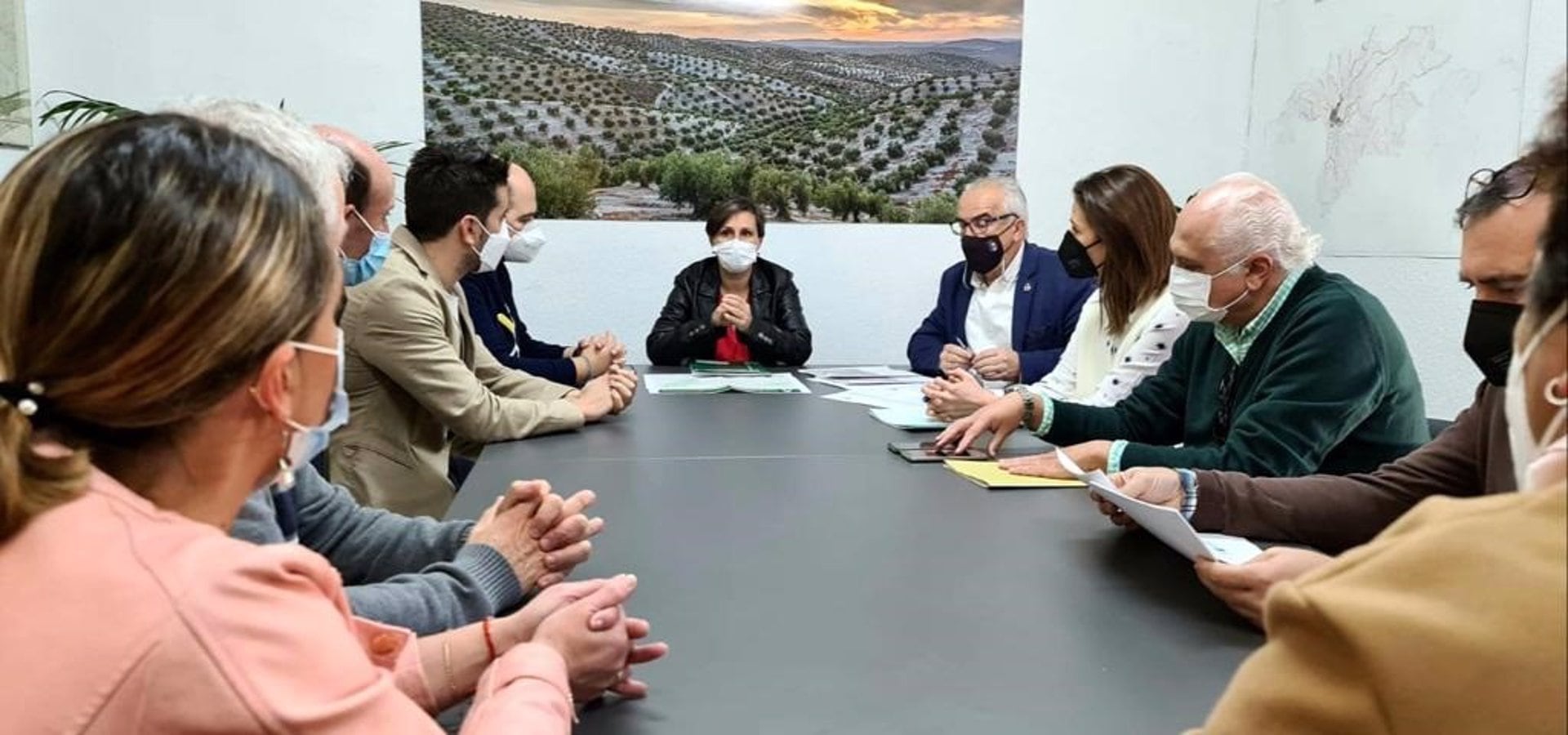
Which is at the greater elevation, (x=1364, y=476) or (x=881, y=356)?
(x=1364, y=476)

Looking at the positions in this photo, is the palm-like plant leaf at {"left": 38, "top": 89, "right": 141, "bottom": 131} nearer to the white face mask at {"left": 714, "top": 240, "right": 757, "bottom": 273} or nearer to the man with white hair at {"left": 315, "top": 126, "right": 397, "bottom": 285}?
the man with white hair at {"left": 315, "top": 126, "right": 397, "bottom": 285}

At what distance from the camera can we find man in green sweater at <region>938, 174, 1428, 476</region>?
182 centimetres

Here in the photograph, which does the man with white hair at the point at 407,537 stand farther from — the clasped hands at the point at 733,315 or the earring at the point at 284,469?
the clasped hands at the point at 733,315

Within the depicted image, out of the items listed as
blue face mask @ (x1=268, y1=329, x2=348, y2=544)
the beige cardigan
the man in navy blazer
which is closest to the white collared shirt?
the man in navy blazer

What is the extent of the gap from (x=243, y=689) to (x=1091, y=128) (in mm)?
4757

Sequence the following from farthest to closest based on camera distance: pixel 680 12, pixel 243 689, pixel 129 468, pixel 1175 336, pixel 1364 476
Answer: pixel 680 12
pixel 1175 336
pixel 1364 476
pixel 129 468
pixel 243 689

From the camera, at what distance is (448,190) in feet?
8.71

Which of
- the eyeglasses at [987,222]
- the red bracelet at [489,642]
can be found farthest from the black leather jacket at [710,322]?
the red bracelet at [489,642]

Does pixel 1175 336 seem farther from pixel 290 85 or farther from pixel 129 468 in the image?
pixel 290 85

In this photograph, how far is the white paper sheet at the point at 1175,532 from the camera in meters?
1.28

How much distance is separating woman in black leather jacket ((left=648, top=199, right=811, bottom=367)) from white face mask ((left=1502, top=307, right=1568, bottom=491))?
3.27 m

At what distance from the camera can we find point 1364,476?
1646 millimetres

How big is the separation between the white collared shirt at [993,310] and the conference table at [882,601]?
5.94ft

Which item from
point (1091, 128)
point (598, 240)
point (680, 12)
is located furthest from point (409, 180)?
point (1091, 128)
